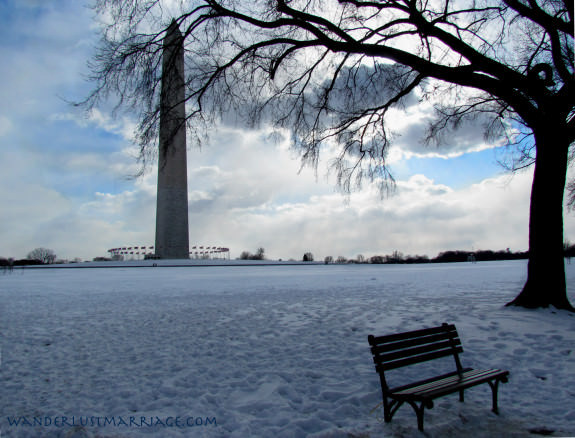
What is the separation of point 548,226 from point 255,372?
703 cm

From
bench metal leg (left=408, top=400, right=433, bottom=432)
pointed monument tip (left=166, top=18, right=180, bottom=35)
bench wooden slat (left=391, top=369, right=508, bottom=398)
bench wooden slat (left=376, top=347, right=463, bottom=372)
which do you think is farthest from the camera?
pointed monument tip (left=166, top=18, right=180, bottom=35)

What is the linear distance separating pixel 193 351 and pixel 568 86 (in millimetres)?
8906

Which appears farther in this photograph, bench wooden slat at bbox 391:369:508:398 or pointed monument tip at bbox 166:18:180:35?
pointed monument tip at bbox 166:18:180:35

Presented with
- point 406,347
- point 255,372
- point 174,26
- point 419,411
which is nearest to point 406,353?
point 406,347

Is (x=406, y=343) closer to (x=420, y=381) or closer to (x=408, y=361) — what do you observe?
(x=408, y=361)

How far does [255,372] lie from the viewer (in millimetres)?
5109

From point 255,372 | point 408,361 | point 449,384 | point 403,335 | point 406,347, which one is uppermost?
point 403,335

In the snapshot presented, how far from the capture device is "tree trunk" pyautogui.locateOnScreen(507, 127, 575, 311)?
8547mm

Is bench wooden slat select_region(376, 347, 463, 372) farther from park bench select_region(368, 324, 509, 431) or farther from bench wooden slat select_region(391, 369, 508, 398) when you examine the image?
bench wooden slat select_region(391, 369, 508, 398)

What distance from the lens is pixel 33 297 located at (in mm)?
12734

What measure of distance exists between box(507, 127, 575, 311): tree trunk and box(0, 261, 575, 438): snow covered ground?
565mm

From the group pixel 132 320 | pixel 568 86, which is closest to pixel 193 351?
pixel 132 320

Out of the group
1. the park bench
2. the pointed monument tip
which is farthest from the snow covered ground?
the pointed monument tip

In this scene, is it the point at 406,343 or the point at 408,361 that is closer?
the point at 408,361
